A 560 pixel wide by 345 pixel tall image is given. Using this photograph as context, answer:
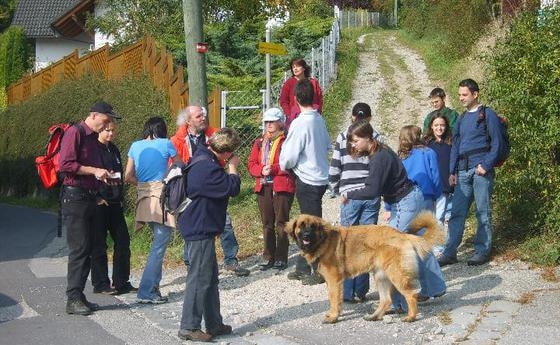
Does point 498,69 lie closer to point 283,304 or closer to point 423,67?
point 283,304

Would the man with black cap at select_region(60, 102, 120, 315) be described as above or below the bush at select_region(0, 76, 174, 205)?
below

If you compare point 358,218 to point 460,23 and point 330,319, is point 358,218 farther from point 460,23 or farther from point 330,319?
point 460,23

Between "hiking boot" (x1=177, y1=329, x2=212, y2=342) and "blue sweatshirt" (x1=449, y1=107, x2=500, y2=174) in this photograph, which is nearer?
"hiking boot" (x1=177, y1=329, x2=212, y2=342)

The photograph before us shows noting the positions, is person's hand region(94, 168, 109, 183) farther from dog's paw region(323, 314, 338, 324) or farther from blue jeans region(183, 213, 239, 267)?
dog's paw region(323, 314, 338, 324)

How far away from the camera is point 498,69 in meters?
10.1

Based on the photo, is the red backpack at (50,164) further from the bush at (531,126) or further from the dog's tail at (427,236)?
the bush at (531,126)

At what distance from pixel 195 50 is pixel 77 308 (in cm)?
429

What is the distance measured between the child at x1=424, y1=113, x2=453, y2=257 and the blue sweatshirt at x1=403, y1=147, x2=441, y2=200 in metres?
1.10

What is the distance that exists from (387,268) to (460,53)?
65.8ft

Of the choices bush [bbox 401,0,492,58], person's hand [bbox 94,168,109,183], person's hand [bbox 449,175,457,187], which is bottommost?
person's hand [bbox 449,175,457,187]

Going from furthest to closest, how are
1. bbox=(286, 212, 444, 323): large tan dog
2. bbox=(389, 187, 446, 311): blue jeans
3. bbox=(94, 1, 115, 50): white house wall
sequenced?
bbox=(94, 1, 115, 50): white house wall → bbox=(389, 187, 446, 311): blue jeans → bbox=(286, 212, 444, 323): large tan dog

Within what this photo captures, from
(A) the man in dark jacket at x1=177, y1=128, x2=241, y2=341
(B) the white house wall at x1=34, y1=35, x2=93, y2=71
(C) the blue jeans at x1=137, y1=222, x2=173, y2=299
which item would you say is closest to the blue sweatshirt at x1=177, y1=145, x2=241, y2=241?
(A) the man in dark jacket at x1=177, y1=128, x2=241, y2=341

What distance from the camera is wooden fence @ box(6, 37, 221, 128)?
14.2 meters

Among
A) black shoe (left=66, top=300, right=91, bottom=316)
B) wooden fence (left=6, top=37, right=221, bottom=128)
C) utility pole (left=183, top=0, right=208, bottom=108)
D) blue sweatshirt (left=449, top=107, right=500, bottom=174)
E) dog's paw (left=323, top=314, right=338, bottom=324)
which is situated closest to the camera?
dog's paw (left=323, top=314, right=338, bottom=324)
